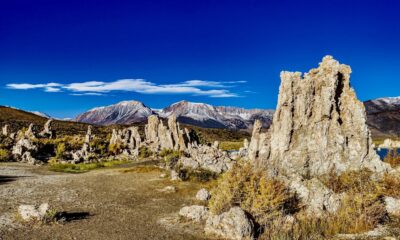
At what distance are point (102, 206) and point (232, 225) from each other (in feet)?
25.8

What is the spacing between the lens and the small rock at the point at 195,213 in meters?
16.1

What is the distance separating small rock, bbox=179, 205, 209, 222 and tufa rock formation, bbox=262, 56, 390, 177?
7177mm

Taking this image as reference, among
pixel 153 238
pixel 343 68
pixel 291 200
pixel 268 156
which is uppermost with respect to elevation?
pixel 343 68

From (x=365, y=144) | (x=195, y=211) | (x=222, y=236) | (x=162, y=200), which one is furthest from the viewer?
(x=365, y=144)

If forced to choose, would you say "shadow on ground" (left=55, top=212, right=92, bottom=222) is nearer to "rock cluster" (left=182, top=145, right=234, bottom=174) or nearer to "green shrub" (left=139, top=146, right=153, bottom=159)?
"rock cluster" (left=182, top=145, right=234, bottom=174)

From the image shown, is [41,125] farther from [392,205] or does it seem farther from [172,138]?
[392,205]

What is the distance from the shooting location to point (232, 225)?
13.6 m

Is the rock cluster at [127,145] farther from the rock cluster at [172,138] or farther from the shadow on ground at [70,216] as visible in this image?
the shadow on ground at [70,216]

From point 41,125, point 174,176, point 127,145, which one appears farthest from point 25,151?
point 41,125

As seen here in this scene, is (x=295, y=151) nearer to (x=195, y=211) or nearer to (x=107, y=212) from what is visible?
(x=195, y=211)

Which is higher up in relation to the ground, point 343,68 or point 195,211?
point 343,68

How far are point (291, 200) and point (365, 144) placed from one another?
8874 mm

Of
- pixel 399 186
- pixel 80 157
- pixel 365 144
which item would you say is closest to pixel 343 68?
pixel 365 144

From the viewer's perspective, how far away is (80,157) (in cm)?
4706
